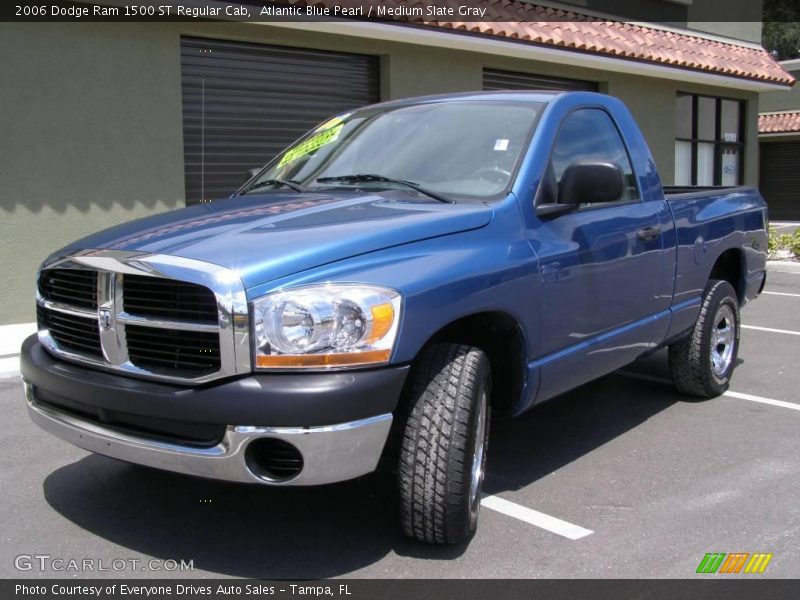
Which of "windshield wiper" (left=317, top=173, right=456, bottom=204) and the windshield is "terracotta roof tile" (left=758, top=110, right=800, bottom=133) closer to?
the windshield

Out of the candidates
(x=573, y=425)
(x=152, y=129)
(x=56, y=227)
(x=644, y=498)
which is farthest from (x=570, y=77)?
(x=644, y=498)

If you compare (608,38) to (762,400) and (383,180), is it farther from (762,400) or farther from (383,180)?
(383,180)

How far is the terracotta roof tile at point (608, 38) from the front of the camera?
39.1 feet

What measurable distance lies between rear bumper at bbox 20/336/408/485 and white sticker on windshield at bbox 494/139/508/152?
5.02 ft

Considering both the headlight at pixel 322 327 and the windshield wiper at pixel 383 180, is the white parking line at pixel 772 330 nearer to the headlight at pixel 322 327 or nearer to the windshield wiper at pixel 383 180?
the windshield wiper at pixel 383 180

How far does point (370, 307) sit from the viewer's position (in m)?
3.16

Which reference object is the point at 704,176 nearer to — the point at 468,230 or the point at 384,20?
the point at 384,20

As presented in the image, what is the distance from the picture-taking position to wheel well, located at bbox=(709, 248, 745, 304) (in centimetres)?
632

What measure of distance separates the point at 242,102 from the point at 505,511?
7330 millimetres

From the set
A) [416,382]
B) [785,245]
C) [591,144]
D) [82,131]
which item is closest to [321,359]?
[416,382]

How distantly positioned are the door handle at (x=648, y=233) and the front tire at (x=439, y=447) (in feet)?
5.73

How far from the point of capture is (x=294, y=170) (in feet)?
15.9

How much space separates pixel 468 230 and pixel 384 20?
289 inches

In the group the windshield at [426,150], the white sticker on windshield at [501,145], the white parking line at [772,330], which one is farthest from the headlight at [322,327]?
the white parking line at [772,330]
